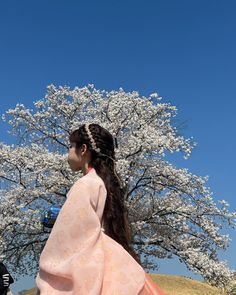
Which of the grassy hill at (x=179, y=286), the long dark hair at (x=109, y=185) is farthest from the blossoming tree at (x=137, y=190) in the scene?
the long dark hair at (x=109, y=185)

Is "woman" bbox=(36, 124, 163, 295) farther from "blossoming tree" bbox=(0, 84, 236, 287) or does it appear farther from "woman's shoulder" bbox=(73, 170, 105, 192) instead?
"blossoming tree" bbox=(0, 84, 236, 287)

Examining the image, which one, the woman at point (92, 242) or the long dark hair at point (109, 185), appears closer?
the woman at point (92, 242)

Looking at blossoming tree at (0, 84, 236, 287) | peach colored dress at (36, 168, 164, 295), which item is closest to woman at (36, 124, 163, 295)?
peach colored dress at (36, 168, 164, 295)

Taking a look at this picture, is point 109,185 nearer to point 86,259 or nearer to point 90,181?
point 90,181

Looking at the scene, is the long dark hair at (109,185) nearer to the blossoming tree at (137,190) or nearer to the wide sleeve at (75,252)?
the wide sleeve at (75,252)

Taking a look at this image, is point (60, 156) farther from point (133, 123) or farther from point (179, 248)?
point (179, 248)

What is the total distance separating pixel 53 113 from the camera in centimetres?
2280

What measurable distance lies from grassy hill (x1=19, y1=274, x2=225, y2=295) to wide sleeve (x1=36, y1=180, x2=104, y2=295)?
18.1 m

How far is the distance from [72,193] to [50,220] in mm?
1161

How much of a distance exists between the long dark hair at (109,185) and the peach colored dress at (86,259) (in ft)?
0.49

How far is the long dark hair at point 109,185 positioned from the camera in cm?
374

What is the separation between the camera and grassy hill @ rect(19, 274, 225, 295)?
71.9ft

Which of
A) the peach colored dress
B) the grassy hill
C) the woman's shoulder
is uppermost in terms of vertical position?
the grassy hill

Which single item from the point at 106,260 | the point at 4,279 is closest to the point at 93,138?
the point at 106,260
